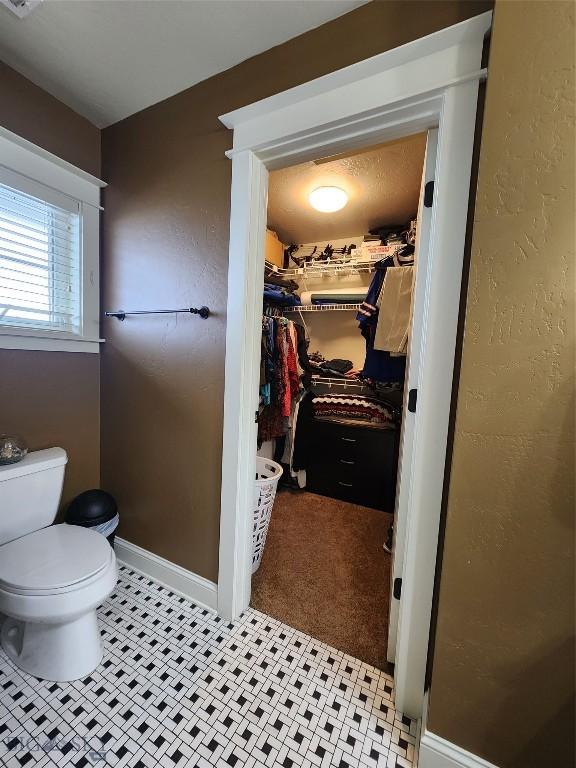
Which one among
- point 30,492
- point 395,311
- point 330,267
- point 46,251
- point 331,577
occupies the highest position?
point 330,267

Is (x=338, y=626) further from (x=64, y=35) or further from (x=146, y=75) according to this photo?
(x=64, y=35)

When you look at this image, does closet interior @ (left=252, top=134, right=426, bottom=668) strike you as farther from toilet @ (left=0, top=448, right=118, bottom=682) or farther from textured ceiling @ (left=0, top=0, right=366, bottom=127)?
toilet @ (left=0, top=448, right=118, bottom=682)

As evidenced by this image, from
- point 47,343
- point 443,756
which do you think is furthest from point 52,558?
point 443,756

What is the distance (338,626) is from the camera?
57.9 inches

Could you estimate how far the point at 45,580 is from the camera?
3.62 feet

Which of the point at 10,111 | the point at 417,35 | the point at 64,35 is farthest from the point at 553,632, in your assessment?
the point at 10,111

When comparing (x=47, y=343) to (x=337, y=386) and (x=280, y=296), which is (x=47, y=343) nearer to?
(x=280, y=296)

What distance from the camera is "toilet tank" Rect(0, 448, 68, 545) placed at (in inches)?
52.0

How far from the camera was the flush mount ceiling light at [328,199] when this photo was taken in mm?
2215

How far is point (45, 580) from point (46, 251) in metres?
1.50

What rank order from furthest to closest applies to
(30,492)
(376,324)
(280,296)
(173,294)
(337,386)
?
(337,386)
(280,296)
(376,324)
(173,294)
(30,492)

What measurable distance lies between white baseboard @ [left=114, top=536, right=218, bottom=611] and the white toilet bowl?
0.39 m

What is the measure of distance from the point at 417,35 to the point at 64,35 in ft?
4.37

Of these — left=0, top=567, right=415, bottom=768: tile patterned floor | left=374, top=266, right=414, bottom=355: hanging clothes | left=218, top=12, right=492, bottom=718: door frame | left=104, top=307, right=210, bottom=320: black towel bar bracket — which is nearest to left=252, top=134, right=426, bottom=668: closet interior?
left=374, top=266, right=414, bottom=355: hanging clothes
